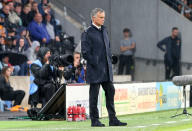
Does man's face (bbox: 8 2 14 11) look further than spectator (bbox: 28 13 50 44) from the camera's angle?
No

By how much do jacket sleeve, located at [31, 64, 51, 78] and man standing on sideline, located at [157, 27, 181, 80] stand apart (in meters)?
4.66

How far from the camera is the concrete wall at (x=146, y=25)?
14875 millimetres

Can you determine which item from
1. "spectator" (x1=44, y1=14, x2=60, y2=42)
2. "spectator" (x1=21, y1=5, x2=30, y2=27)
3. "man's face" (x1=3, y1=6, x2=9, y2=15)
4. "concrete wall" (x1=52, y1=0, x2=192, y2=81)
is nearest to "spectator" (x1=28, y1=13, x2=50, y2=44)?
"spectator" (x1=21, y1=5, x2=30, y2=27)

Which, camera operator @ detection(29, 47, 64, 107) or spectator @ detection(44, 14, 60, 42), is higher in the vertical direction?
spectator @ detection(44, 14, 60, 42)

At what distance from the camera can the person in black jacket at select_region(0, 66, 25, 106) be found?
14.8 meters

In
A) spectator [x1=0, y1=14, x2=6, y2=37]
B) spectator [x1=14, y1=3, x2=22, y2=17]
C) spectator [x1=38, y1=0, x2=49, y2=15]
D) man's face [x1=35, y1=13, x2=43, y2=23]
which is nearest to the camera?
spectator [x1=0, y1=14, x2=6, y2=37]

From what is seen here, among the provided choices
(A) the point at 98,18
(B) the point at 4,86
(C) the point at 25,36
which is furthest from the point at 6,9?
(A) the point at 98,18

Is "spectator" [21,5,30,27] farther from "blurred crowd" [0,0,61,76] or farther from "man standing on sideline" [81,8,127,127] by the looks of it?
"man standing on sideline" [81,8,127,127]

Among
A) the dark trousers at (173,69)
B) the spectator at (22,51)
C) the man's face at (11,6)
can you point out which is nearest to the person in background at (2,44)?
the spectator at (22,51)

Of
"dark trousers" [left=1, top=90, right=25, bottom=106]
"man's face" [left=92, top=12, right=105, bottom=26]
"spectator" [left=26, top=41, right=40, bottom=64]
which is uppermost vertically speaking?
"spectator" [left=26, top=41, right=40, bottom=64]

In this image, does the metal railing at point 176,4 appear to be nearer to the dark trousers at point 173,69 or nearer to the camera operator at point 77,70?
the dark trousers at point 173,69

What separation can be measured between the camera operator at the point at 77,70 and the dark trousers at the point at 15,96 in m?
3.25

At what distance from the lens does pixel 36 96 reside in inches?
505

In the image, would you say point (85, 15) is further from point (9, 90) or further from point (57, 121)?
point (57, 121)
